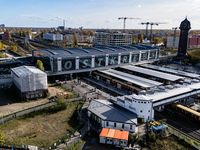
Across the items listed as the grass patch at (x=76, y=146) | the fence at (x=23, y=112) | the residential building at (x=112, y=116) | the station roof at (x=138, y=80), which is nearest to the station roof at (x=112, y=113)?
the residential building at (x=112, y=116)

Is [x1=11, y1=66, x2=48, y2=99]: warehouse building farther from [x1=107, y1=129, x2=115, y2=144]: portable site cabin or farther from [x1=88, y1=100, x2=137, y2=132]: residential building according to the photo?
[x1=107, y1=129, x2=115, y2=144]: portable site cabin

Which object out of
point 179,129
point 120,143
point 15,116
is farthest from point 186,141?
point 15,116

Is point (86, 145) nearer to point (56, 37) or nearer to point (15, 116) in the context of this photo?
point (15, 116)

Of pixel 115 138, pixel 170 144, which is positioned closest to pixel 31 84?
pixel 115 138

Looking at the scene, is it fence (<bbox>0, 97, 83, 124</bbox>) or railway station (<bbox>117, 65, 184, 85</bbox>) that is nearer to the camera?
fence (<bbox>0, 97, 83, 124</bbox>)

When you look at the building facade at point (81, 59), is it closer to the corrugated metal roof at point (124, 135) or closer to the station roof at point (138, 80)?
the station roof at point (138, 80)

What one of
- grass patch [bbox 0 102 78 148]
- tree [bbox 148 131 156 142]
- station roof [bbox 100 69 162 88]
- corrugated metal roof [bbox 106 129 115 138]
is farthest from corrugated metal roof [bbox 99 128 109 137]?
station roof [bbox 100 69 162 88]
